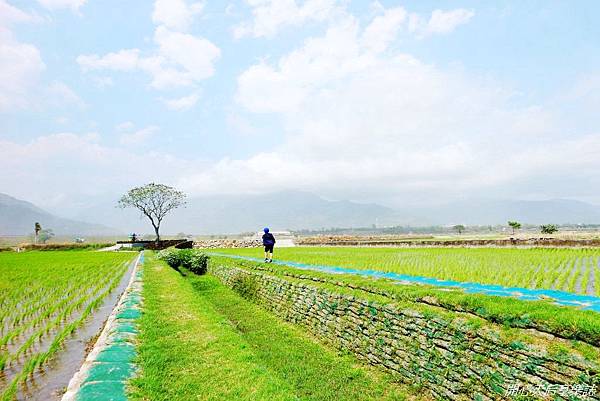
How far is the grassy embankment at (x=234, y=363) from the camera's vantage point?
457 cm

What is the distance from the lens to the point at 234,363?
5438 mm

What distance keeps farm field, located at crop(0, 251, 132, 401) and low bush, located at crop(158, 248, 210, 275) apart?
5659 mm

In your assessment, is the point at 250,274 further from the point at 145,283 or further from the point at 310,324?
the point at 310,324

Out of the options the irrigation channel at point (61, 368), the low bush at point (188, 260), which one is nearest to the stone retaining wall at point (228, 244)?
the low bush at point (188, 260)

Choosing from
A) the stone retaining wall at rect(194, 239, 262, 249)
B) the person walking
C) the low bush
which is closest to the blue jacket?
the person walking

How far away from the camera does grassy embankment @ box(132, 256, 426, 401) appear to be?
457 cm

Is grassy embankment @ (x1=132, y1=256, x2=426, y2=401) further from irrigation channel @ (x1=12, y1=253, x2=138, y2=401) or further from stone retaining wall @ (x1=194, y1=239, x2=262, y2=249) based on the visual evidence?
stone retaining wall @ (x1=194, y1=239, x2=262, y2=249)

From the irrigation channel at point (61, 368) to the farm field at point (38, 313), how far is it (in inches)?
5.1

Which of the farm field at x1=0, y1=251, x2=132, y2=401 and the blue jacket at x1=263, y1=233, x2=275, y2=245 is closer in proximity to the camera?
the farm field at x1=0, y1=251, x2=132, y2=401

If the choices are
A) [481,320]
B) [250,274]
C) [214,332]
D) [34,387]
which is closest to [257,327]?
[214,332]

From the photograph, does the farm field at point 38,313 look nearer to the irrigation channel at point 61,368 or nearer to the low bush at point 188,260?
the irrigation channel at point 61,368

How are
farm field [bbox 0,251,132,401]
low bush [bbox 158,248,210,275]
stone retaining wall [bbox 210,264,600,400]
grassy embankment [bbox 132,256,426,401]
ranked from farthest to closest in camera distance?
low bush [bbox 158,248,210,275], farm field [bbox 0,251,132,401], grassy embankment [bbox 132,256,426,401], stone retaining wall [bbox 210,264,600,400]

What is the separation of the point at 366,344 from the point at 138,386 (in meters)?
4.62

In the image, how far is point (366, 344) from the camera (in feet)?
24.4
